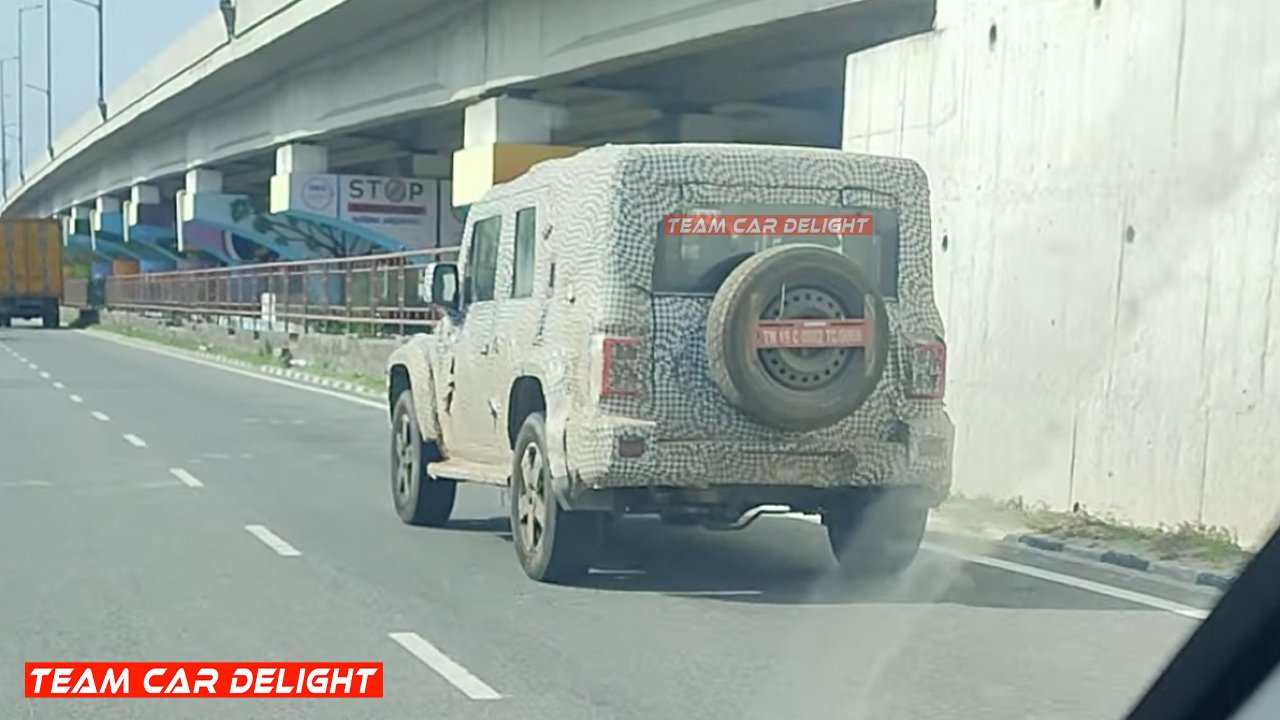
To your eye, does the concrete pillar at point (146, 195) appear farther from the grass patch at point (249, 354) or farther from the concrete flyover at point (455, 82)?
the concrete flyover at point (455, 82)

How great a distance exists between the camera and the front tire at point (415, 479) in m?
11.8

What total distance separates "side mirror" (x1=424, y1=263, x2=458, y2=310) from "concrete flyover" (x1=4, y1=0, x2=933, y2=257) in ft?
24.8

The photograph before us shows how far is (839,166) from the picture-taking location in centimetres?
930

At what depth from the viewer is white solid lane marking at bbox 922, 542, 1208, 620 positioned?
8961 millimetres

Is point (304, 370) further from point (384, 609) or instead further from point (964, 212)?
point (384, 609)

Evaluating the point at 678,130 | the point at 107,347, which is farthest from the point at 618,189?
the point at 107,347

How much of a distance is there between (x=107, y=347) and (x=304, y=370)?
15.9m

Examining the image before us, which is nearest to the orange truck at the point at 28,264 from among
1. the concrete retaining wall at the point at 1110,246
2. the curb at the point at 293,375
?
the curb at the point at 293,375

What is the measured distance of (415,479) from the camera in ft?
39.0

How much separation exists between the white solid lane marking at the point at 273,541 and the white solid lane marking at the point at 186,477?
9.03 ft

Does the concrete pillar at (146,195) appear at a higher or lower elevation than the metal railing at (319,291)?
higher

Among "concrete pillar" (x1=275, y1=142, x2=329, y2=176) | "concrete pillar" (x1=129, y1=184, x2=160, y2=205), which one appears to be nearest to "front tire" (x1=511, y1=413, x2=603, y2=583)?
"concrete pillar" (x1=275, y1=142, x2=329, y2=176)

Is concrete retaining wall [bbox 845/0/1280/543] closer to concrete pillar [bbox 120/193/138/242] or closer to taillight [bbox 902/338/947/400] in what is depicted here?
taillight [bbox 902/338/947/400]

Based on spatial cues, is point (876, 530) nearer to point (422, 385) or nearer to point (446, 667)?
point (446, 667)
